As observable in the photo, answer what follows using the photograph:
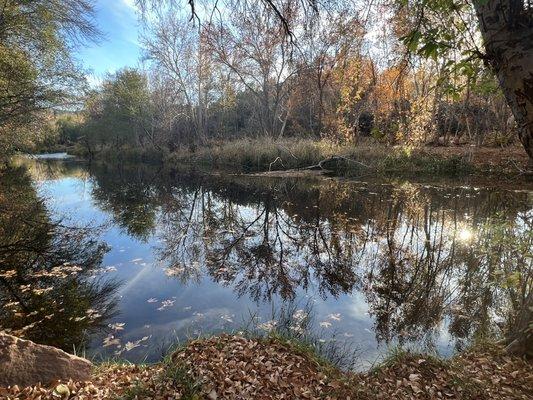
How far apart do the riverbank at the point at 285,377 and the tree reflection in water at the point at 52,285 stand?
6.27 feet

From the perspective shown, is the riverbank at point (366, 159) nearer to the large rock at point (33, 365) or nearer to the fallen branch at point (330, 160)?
the fallen branch at point (330, 160)

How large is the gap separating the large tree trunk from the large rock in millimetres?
4255

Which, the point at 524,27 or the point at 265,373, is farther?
the point at 265,373

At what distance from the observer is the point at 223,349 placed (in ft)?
13.5

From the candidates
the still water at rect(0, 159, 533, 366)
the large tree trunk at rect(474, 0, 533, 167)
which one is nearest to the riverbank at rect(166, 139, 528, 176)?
the still water at rect(0, 159, 533, 366)

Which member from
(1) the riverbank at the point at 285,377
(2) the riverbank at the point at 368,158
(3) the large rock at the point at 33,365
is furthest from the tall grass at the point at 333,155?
(3) the large rock at the point at 33,365

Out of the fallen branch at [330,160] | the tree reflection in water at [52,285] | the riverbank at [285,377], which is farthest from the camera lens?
the fallen branch at [330,160]

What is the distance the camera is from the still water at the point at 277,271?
18.3 feet

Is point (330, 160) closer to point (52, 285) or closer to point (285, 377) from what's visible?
point (52, 285)

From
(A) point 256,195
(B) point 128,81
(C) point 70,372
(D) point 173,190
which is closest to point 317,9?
(C) point 70,372

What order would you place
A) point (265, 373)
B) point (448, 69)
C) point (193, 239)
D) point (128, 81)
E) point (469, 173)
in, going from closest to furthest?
1. point (448, 69)
2. point (265, 373)
3. point (193, 239)
4. point (469, 173)
5. point (128, 81)

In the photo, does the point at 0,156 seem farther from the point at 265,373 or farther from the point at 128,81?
the point at 265,373

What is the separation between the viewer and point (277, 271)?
8031mm

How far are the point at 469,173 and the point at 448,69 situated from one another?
1943 cm
